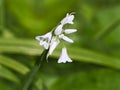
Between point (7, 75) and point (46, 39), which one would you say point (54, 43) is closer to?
point (46, 39)

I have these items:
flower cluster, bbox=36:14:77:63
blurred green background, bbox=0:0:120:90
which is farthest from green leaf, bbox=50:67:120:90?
flower cluster, bbox=36:14:77:63

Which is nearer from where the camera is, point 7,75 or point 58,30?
point 58,30

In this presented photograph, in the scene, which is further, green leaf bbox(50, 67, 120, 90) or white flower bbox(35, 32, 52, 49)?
green leaf bbox(50, 67, 120, 90)

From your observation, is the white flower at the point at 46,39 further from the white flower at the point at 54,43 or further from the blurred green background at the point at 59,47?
the blurred green background at the point at 59,47

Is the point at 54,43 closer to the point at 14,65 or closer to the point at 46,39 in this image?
the point at 46,39

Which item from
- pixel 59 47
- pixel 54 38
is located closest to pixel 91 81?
pixel 59 47

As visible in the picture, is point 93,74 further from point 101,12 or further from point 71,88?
point 101,12

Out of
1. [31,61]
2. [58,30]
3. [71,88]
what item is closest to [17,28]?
[31,61]

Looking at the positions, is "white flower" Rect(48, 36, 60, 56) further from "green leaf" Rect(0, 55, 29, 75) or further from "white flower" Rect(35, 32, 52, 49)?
"green leaf" Rect(0, 55, 29, 75)
